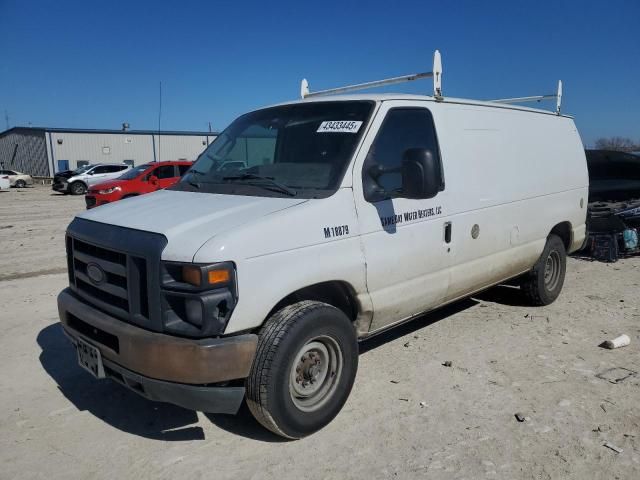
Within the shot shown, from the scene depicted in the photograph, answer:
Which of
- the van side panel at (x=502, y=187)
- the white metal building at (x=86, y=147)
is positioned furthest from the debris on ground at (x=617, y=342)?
the white metal building at (x=86, y=147)

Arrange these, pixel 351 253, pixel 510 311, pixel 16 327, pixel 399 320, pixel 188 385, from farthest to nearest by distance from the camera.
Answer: pixel 510 311 → pixel 16 327 → pixel 399 320 → pixel 351 253 → pixel 188 385

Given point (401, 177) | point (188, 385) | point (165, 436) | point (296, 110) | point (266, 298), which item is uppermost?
point (296, 110)

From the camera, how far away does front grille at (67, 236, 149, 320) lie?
9.54 feet

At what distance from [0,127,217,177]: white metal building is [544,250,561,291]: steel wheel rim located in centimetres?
4280

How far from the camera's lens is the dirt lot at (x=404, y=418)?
3.01m

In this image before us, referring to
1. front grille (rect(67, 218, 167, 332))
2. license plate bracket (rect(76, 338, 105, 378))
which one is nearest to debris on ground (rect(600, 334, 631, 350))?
front grille (rect(67, 218, 167, 332))

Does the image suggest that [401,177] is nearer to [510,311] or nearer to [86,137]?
[510,311]

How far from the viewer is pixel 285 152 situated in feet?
12.8

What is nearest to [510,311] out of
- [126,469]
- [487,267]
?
[487,267]

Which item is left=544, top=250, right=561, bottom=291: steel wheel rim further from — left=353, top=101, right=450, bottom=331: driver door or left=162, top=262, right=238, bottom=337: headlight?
left=162, top=262, right=238, bottom=337: headlight

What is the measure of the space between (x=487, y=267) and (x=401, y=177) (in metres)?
1.54

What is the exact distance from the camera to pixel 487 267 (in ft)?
15.3

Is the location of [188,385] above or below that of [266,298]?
below

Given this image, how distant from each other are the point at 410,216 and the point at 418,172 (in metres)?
0.44
